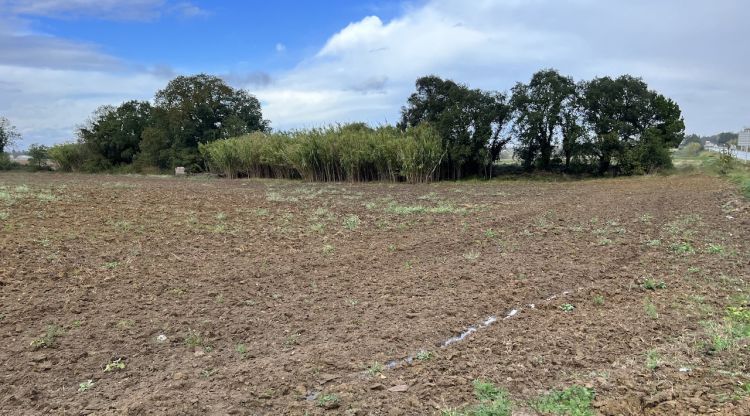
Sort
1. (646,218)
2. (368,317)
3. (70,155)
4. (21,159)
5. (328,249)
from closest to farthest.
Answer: (368,317) → (328,249) → (646,218) → (70,155) → (21,159)

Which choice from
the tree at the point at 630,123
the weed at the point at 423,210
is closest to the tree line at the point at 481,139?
the tree at the point at 630,123

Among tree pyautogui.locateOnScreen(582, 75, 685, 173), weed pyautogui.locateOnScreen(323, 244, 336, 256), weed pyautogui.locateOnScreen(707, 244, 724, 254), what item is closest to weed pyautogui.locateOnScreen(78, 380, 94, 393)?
weed pyautogui.locateOnScreen(323, 244, 336, 256)

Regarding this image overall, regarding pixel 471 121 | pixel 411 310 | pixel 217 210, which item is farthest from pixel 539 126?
pixel 411 310

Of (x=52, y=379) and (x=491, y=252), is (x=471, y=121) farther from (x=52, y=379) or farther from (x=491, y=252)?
(x=52, y=379)

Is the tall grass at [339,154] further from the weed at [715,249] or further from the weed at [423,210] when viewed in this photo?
the weed at [715,249]

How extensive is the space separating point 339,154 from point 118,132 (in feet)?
73.9

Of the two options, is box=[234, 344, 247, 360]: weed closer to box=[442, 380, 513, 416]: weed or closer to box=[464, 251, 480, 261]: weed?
box=[442, 380, 513, 416]: weed

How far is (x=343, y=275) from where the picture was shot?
656 cm

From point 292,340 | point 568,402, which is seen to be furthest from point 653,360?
point 292,340

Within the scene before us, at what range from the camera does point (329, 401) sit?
3.25 m

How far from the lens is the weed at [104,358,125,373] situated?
393 cm

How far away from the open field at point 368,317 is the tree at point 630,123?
1530 centimetres

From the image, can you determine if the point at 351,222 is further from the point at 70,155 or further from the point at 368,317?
the point at 70,155

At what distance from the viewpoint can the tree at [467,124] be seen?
25.8 meters
